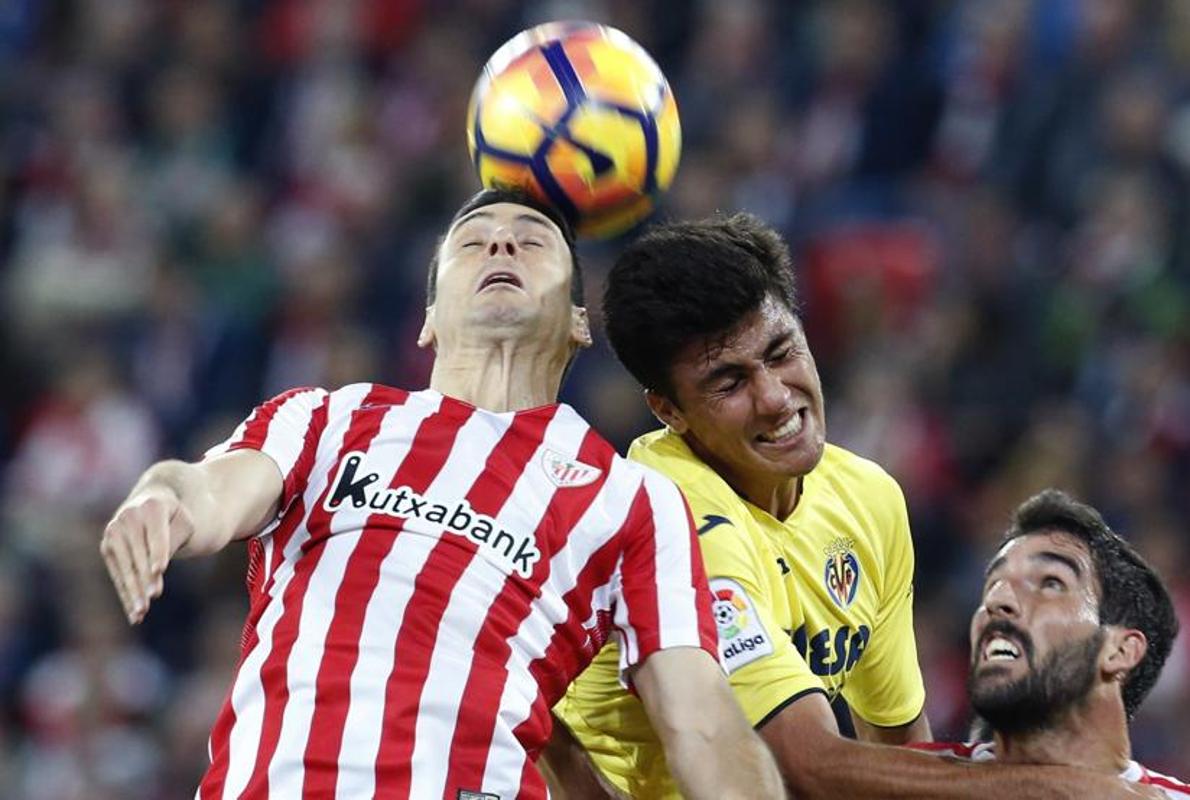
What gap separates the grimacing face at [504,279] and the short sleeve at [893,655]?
3.19ft

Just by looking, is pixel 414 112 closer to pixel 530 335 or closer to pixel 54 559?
pixel 54 559

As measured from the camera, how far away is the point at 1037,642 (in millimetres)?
4574

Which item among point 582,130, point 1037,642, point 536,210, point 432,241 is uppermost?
point 432,241

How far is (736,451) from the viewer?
15.6 feet

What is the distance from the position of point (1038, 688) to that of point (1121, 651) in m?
0.25

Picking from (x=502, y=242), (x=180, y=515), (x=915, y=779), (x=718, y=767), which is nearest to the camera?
(x=180, y=515)

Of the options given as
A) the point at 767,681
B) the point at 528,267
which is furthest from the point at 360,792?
the point at 528,267

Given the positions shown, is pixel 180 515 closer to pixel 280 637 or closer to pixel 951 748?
pixel 280 637

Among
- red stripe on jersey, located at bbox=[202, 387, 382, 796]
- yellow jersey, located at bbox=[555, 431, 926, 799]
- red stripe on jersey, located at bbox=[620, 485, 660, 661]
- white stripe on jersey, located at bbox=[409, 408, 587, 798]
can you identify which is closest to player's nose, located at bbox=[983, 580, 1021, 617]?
yellow jersey, located at bbox=[555, 431, 926, 799]

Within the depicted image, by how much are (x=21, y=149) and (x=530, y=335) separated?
702 centimetres

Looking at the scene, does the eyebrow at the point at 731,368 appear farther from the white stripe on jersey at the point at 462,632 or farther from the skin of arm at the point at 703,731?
the skin of arm at the point at 703,731

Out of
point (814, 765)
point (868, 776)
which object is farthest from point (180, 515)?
point (868, 776)

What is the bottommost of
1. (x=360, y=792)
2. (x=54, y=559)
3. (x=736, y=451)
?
(x=360, y=792)

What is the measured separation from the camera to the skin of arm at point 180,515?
359 cm
